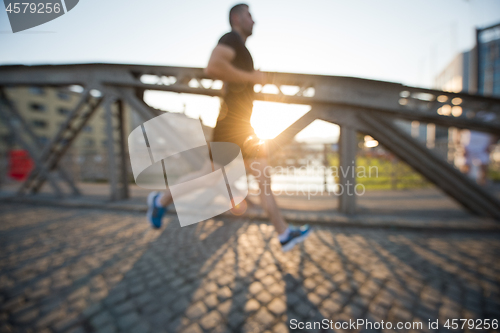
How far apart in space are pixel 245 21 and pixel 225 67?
591 mm

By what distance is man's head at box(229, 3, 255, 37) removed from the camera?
80.7 inches

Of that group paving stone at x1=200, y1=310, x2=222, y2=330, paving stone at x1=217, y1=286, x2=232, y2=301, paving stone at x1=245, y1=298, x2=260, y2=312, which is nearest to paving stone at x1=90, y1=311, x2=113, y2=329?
paving stone at x1=200, y1=310, x2=222, y2=330

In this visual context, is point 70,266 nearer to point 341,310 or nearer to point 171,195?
point 171,195

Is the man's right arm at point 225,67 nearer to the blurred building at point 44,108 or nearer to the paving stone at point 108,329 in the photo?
the paving stone at point 108,329

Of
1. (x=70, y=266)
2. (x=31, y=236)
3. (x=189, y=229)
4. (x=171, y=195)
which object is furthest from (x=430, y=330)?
(x=31, y=236)

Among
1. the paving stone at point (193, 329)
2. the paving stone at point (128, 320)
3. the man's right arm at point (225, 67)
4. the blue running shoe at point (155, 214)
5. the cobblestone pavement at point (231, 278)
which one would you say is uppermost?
the man's right arm at point (225, 67)

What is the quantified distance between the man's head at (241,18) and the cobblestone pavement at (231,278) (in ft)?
7.72

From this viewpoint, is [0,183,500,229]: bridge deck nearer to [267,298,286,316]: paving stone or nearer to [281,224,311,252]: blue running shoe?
[281,224,311,252]: blue running shoe

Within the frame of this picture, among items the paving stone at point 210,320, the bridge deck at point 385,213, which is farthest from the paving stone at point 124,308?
the bridge deck at point 385,213

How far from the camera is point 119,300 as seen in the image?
61.9 inches

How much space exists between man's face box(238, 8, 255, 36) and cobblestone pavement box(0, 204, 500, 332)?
2349 mm

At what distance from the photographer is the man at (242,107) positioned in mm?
1938

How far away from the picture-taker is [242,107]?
2.04 meters

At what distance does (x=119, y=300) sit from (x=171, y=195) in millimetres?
985
